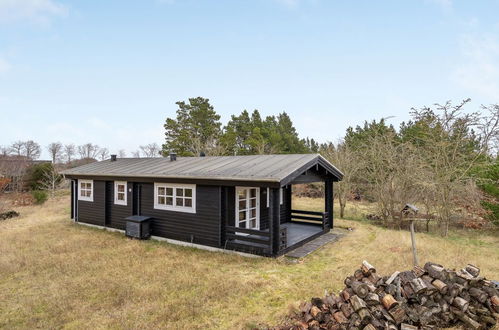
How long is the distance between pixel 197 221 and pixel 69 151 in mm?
59877

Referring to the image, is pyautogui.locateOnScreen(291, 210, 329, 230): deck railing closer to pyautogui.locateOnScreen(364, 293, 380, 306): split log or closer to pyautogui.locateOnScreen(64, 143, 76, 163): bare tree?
pyautogui.locateOnScreen(364, 293, 380, 306): split log

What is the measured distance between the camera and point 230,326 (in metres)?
4.42

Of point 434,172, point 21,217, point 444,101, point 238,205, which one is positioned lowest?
point 21,217

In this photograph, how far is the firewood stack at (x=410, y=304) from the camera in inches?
159

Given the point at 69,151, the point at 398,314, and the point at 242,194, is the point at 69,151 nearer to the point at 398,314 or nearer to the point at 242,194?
the point at 242,194

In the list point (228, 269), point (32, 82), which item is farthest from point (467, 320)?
point (32, 82)

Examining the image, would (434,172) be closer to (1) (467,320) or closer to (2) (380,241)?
(2) (380,241)

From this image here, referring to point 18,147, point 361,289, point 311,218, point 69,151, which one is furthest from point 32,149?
point 361,289

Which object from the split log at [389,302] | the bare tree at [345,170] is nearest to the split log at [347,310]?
the split log at [389,302]

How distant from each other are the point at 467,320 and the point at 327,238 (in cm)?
613

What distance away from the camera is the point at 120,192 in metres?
11.6

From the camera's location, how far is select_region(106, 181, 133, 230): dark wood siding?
1117cm

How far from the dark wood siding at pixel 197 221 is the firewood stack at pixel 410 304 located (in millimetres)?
4696

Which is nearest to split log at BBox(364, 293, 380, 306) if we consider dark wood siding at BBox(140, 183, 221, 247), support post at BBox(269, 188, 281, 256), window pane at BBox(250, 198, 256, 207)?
support post at BBox(269, 188, 281, 256)
